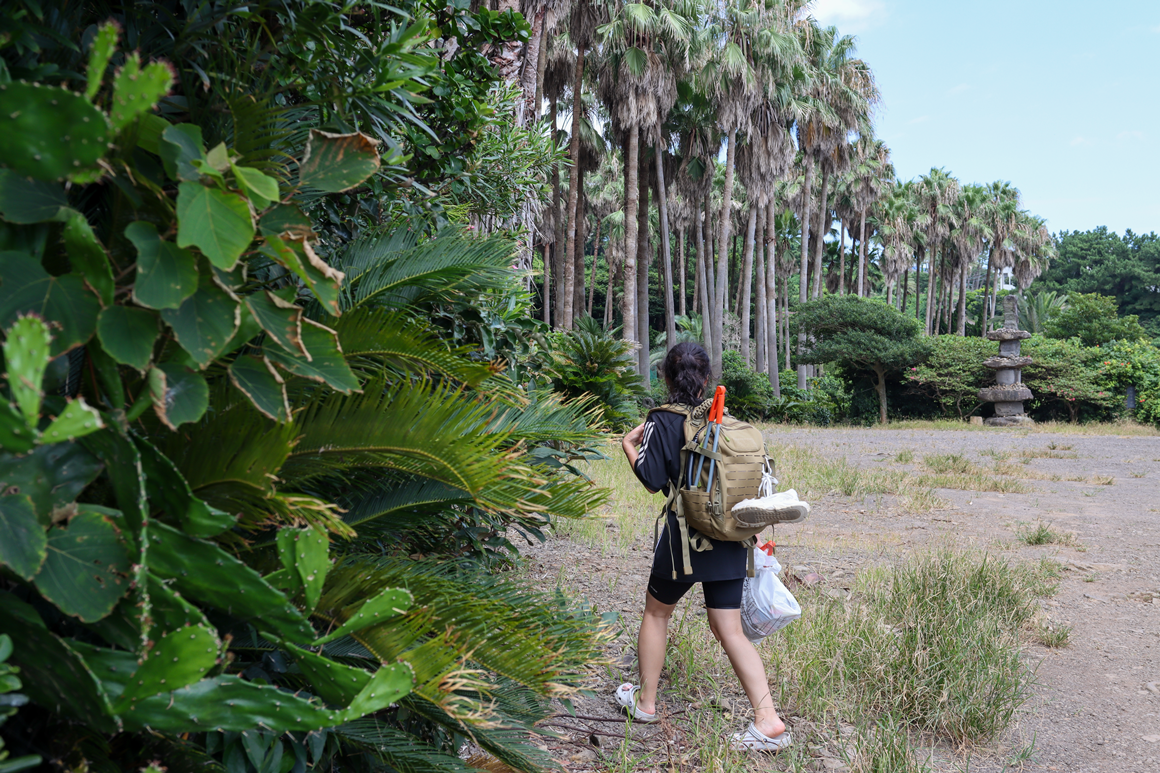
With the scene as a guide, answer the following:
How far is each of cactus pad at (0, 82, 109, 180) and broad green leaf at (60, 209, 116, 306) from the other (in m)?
0.09

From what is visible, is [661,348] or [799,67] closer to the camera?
[799,67]

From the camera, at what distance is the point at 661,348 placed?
40.2 metres

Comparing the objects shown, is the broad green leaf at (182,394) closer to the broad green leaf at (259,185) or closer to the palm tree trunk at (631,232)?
the broad green leaf at (259,185)

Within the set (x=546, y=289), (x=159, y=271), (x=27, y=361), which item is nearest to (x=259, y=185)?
(x=159, y=271)

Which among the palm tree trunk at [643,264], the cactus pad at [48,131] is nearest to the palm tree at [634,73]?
the palm tree trunk at [643,264]

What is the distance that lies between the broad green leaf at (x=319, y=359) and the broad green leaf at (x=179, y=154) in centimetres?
31

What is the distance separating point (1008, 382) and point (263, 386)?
30.4 metres

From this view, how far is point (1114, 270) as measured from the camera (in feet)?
187

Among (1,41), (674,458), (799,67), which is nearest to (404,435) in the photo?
(1,41)

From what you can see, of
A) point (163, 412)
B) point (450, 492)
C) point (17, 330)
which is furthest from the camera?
point (450, 492)

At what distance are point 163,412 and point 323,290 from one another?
0.33 meters

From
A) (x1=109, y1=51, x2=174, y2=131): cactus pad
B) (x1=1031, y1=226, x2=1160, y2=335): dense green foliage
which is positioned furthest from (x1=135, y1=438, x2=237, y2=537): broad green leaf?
(x1=1031, y1=226, x2=1160, y2=335): dense green foliage

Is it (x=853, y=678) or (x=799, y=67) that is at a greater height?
(x=799, y=67)

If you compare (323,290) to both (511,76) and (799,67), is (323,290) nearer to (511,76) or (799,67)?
(511,76)
